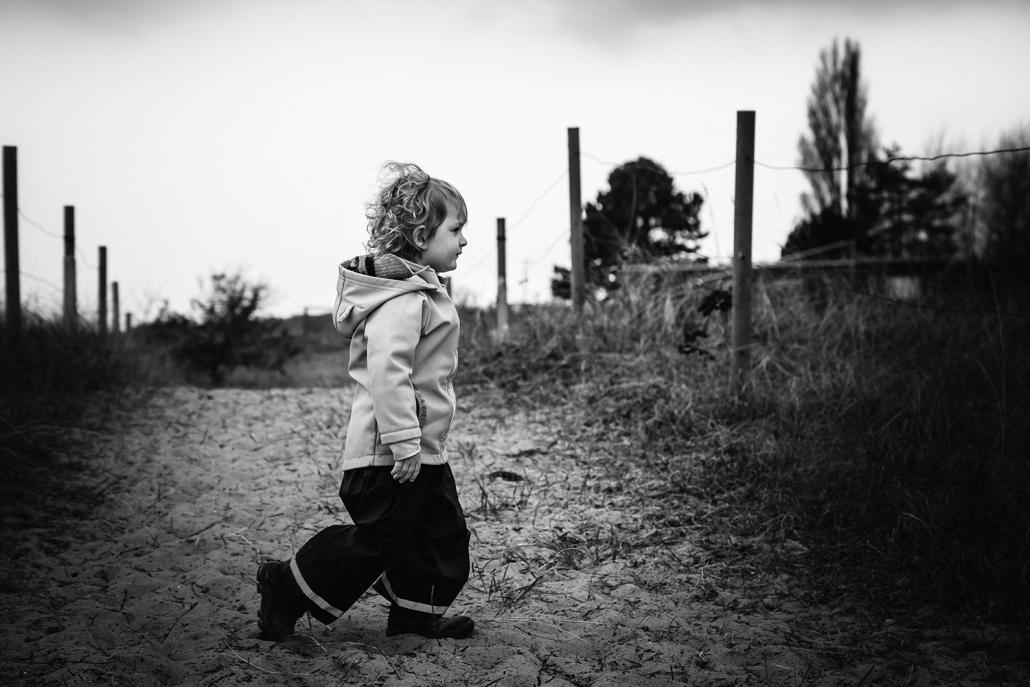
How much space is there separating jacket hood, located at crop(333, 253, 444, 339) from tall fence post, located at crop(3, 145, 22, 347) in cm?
545

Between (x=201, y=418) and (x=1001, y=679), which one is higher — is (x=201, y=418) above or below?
above

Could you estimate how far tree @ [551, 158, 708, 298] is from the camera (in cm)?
759

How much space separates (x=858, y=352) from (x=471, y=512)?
134 inches

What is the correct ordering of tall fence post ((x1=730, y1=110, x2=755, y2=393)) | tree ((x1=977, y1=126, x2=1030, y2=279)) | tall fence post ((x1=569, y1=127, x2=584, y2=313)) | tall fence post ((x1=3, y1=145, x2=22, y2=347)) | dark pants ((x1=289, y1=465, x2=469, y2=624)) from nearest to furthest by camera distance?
dark pants ((x1=289, y1=465, x2=469, y2=624))
tall fence post ((x1=730, y1=110, x2=755, y2=393))
tall fence post ((x1=3, y1=145, x2=22, y2=347))
tall fence post ((x1=569, y1=127, x2=584, y2=313))
tree ((x1=977, y1=126, x2=1030, y2=279))

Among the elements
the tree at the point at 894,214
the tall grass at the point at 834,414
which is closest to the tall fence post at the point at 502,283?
the tall grass at the point at 834,414

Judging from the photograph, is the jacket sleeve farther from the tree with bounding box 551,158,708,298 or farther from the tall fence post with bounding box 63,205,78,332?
the tall fence post with bounding box 63,205,78,332

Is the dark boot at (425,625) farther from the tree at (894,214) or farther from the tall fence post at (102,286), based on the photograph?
the tree at (894,214)

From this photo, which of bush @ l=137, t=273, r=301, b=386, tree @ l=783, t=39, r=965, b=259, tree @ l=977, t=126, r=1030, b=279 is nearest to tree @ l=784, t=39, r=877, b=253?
tree @ l=783, t=39, r=965, b=259

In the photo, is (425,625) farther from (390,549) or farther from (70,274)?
(70,274)

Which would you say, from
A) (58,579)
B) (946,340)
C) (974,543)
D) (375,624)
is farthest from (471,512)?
(946,340)

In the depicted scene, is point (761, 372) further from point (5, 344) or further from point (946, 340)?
point (5, 344)

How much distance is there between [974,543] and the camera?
3367 mm

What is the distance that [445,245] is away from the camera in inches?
95.7

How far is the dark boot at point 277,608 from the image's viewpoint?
2.44 metres
